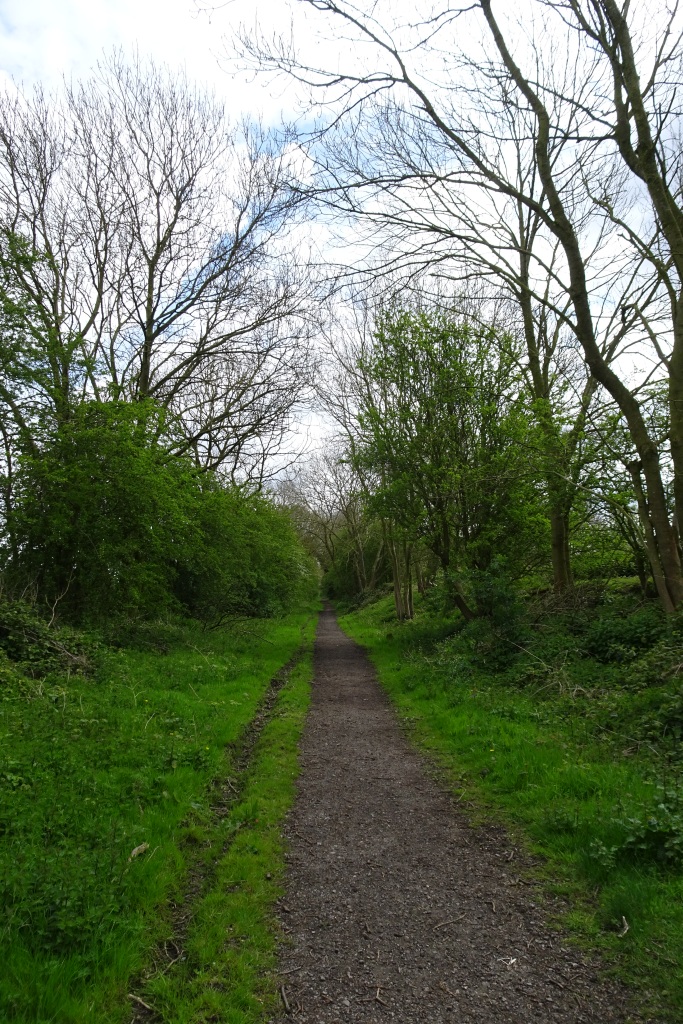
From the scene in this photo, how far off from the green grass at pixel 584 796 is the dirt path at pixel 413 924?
0.24 meters

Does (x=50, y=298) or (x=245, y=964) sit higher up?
(x=50, y=298)

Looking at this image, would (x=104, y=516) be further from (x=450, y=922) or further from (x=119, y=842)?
(x=450, y=922)

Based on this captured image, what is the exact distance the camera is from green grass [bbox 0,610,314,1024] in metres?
2.96

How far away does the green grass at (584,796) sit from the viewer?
10.6 feet

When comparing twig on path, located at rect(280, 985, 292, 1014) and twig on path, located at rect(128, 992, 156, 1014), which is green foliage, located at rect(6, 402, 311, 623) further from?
twig on path, located at rect(280, 985, 292, 1014)

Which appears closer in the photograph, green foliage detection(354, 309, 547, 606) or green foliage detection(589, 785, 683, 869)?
green foliage detection(589, 785, 683, 869)

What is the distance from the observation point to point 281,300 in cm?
1744

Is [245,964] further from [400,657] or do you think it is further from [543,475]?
[400,657]

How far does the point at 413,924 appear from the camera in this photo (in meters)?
3.58

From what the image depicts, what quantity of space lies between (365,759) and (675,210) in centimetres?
835

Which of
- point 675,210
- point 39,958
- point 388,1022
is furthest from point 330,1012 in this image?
point 675,210

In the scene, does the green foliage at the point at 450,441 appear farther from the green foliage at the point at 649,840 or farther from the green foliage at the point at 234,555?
the green foliage at the point at 649,840

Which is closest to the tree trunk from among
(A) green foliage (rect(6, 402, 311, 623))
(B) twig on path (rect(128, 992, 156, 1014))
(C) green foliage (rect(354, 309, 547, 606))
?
(C) green foliage (rect(354, 309, 547, 606))

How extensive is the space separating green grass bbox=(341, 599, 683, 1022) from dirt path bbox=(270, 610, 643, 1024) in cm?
24
